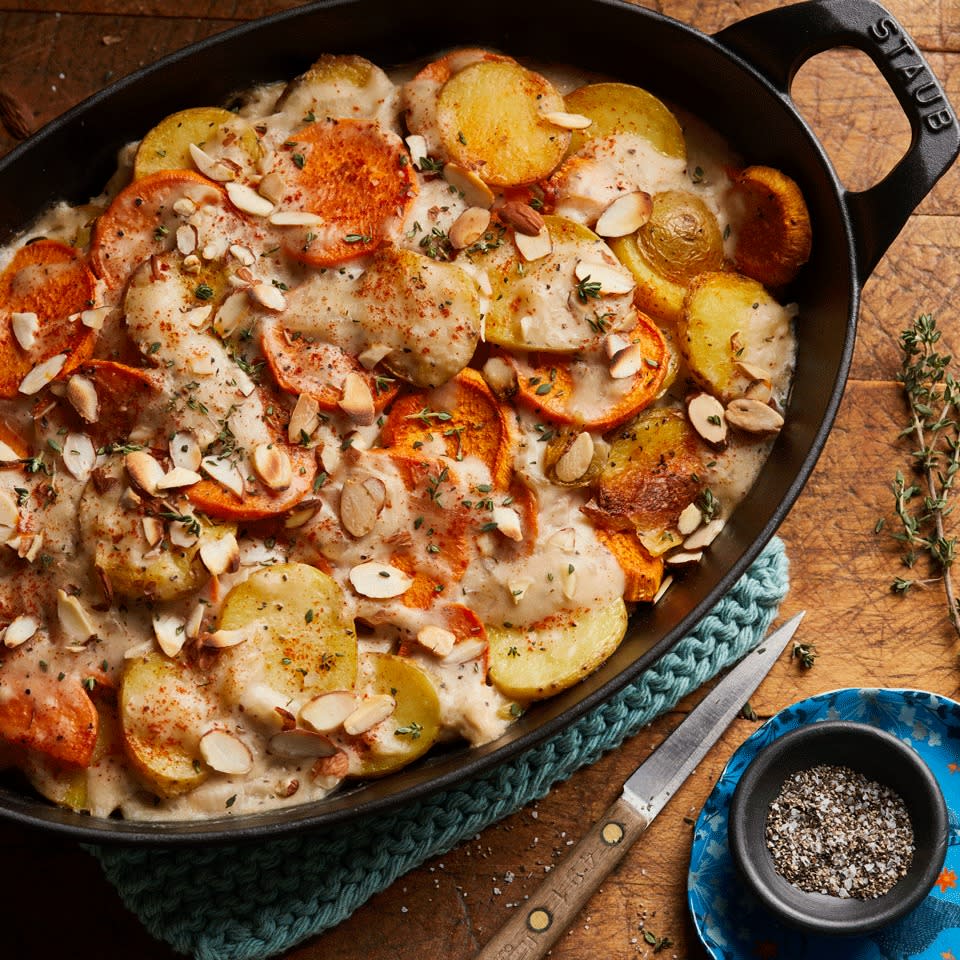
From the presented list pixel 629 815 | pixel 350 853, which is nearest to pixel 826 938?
pixel 629 815

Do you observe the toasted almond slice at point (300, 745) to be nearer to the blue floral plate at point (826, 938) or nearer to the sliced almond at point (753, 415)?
the blue floral plate at point (826, 938)

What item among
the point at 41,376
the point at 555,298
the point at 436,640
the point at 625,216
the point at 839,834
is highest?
the point at 625,216

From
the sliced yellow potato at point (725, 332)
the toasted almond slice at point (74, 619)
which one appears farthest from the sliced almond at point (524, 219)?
the toasted almond slice at point (74, 619)

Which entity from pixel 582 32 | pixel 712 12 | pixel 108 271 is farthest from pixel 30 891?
pixel 712 12

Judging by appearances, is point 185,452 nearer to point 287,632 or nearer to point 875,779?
point 287,632

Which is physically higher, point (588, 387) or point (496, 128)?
point (496, 128)

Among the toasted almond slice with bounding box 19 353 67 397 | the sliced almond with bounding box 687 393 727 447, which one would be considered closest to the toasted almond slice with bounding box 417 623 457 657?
the sliced almond with bounding box 687 393 727 447
